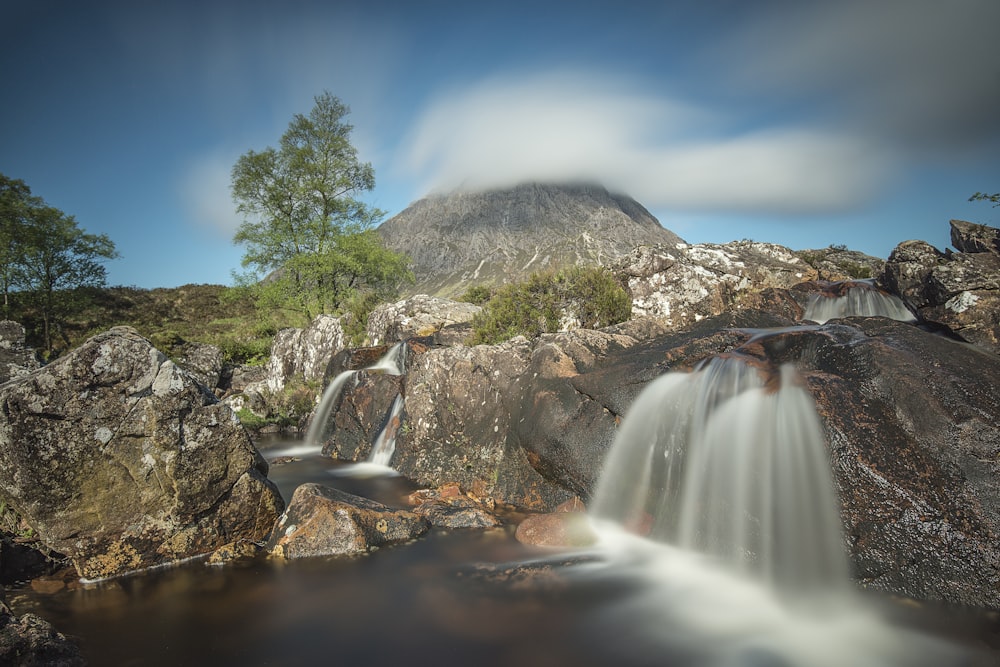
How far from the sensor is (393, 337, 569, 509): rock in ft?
32.3

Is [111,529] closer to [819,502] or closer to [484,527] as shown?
[484,527]

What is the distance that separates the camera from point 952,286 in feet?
36.9

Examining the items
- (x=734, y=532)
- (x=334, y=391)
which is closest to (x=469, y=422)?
(x=734, y=532)

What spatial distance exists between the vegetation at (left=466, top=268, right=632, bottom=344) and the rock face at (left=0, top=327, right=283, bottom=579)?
8482mm

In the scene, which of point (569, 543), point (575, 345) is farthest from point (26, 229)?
point (569, 543)

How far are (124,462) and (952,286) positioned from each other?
17644mm

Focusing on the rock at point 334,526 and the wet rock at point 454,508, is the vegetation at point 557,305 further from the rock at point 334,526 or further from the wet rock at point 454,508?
the rock at point 334,526

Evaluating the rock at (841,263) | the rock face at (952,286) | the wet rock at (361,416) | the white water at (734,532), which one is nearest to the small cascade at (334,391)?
A: the wet rock at (361,416)

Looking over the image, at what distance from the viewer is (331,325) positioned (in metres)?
22.1

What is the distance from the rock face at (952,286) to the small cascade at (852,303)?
0.42 m

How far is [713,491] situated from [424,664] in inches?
185

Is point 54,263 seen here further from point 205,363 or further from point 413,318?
point 413,318

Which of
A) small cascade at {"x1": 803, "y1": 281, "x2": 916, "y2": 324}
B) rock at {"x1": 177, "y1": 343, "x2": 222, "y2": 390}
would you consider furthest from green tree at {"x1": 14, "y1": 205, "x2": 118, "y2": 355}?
small cascade at {"x1": 803, "y1": 281, "x2": 916, "y2": 324}

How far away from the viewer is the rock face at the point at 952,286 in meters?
10.5
